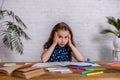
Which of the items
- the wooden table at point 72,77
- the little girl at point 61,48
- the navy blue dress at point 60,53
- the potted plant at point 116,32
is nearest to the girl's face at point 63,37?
the little girl at point 61,48

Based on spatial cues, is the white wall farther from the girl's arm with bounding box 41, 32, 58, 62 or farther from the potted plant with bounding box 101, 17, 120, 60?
the girl's arm with bounding box 41, 32, 58, 62

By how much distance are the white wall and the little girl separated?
91 centimetres

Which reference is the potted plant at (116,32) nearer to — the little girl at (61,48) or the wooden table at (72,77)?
the little girl at (61,48)

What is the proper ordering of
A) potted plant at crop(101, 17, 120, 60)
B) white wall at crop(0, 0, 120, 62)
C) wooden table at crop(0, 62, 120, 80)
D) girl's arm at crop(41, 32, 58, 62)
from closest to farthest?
wooden table at crop(0, 62, 120, 80), girl's arm at crop(41, 32, 58, 62), potted plant at crop(101, 17, 120, 60), white wall at crop(0, 0, 120, 62)

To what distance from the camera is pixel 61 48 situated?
249 centimetres

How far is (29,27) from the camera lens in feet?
11.0

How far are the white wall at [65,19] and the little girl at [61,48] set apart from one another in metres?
0.91

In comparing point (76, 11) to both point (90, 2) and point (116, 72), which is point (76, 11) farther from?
point (116, 72)

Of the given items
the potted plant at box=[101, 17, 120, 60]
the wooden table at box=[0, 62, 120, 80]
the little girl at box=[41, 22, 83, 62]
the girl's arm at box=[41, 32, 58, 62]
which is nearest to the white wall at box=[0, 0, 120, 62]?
the potted plant at box=[101, 17, 120, 60]

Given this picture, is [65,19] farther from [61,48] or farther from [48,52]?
[48,52]

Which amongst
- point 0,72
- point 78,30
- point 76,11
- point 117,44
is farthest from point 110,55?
point 0,72

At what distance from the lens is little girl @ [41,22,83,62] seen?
91.4 inches

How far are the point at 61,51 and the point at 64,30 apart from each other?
253 mm

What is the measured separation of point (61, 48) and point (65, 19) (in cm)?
100
